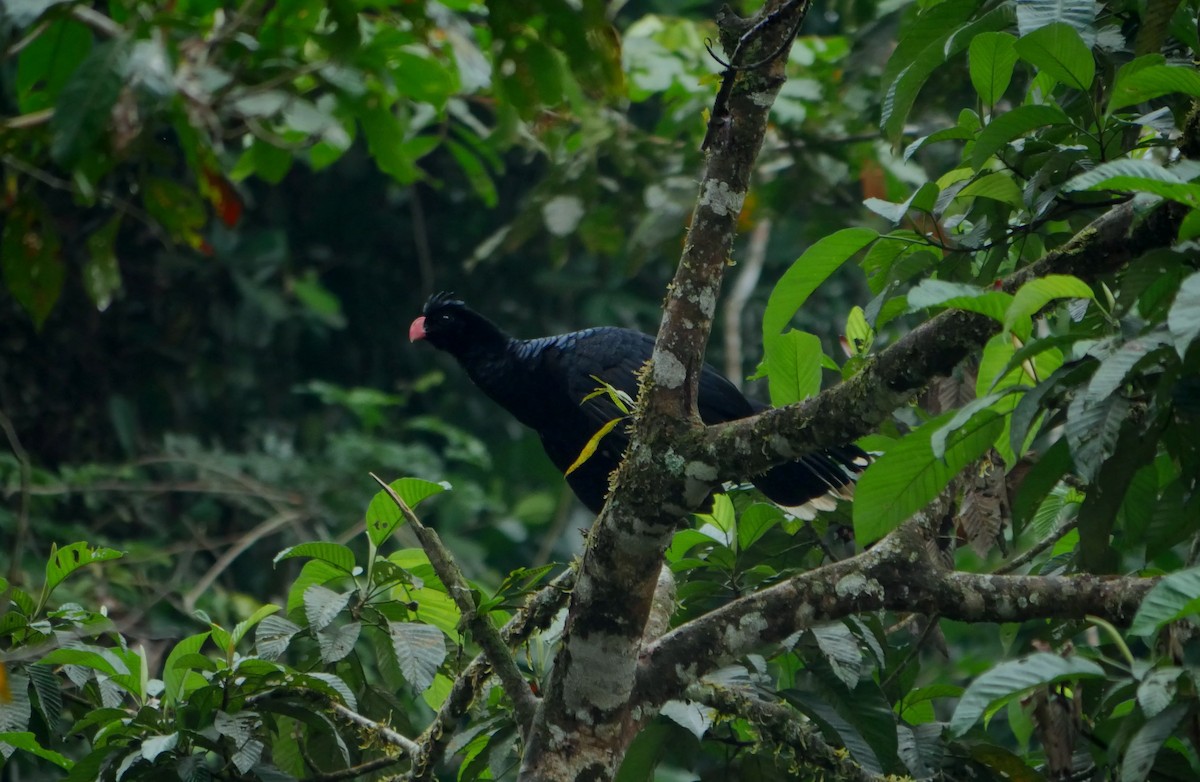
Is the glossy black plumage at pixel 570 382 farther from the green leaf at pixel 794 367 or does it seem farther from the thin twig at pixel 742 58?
the thin twig at pixel 742 58

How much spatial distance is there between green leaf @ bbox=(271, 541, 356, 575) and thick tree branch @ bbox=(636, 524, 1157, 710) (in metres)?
0.65

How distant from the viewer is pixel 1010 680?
153cm

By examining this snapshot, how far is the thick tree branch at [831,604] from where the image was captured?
222 cm

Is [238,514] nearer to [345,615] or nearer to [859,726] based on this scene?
[345,615]

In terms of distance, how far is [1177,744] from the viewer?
222 centimetres

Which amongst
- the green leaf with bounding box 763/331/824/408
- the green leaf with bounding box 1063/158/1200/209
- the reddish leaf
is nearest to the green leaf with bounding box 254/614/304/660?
the green leaf with bounding box 763/331/824/408

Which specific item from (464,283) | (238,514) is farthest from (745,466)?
(464,283)

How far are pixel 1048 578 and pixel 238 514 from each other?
556 centimetres

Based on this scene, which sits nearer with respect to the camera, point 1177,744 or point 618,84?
point 1177,744

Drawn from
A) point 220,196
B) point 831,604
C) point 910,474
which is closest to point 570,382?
point 220,196

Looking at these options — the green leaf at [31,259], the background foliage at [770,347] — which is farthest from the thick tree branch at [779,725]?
the green leaf at [31,259]

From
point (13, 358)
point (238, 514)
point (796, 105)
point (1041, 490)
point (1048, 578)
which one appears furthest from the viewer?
point (238, 514)

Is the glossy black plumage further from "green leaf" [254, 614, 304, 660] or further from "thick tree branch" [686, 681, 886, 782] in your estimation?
"green leaf" [254, 614, 304, 660]

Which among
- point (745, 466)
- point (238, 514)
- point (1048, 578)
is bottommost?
point (238, 514)
